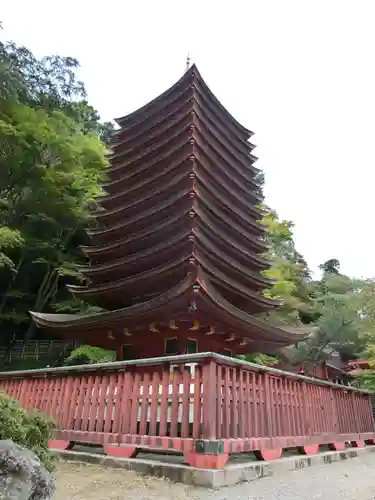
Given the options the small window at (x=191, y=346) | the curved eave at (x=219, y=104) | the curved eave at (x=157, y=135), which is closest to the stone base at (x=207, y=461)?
the small window at (x=191, y=346)

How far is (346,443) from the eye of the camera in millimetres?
9164

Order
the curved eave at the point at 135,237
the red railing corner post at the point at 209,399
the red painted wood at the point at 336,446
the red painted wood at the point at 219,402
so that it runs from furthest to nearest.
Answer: the curved eave at the point at 135,237, the red painted wood at the point at 336,446, the red painted wood at the point at 219,402, the red railing corner post at the point at 209,399

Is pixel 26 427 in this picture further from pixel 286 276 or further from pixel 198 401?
pixel 286 276

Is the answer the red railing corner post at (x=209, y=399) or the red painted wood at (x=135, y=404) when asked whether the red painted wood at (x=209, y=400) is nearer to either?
the red railing corner post at (x=209, y=399)

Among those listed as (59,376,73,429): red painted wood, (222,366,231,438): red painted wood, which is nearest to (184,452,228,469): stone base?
(222,366,231,438): red painted wood

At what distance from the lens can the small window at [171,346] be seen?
34.6 ft

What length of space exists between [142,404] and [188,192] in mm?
6602

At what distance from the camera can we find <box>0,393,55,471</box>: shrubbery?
10.4 ft

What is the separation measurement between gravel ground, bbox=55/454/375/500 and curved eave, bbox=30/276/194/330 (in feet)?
13.1

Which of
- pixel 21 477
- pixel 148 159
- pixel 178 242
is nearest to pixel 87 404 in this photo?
pixel 21 477

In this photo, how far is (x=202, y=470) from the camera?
180 inches

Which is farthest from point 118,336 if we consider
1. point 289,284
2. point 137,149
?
point 289,284

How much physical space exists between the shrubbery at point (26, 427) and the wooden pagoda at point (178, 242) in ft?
17.0

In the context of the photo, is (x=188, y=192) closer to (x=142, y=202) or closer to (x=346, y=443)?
(x=142, y=202)
